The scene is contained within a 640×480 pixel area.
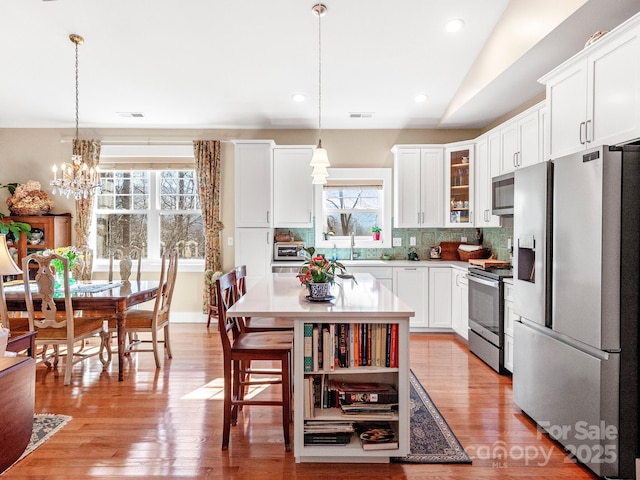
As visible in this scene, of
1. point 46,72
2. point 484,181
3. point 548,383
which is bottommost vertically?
point 548,383

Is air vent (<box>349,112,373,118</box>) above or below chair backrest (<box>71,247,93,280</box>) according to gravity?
above

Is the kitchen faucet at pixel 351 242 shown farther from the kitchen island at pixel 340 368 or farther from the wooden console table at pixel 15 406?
the wooden console table at pixel 15 406

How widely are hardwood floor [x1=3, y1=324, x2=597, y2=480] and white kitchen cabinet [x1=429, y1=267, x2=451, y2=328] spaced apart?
1015 mm

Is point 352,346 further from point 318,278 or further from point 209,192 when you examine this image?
point 209,192

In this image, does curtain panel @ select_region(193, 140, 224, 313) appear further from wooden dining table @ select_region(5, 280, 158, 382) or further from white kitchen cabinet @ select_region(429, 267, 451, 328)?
white kitchen cabinet @ select_region(429, 267, 451, 328)

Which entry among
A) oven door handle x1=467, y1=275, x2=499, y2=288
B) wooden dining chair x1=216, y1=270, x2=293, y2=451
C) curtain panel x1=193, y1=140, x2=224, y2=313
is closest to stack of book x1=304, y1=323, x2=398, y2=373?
wooden dining chair x1=216, y1=270, x2=293, y2=451

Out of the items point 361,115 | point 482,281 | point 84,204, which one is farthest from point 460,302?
point 84,204

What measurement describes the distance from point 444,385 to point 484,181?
2.49m

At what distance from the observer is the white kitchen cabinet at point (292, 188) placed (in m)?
5.11

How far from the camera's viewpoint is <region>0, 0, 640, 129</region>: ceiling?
10.9ft

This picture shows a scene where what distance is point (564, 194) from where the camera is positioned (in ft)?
7.30

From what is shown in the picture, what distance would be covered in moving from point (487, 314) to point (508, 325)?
0.32m

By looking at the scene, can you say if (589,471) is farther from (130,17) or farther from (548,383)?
(130,17)

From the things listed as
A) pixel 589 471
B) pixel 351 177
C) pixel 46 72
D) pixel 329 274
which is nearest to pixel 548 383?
pixel 589 471
